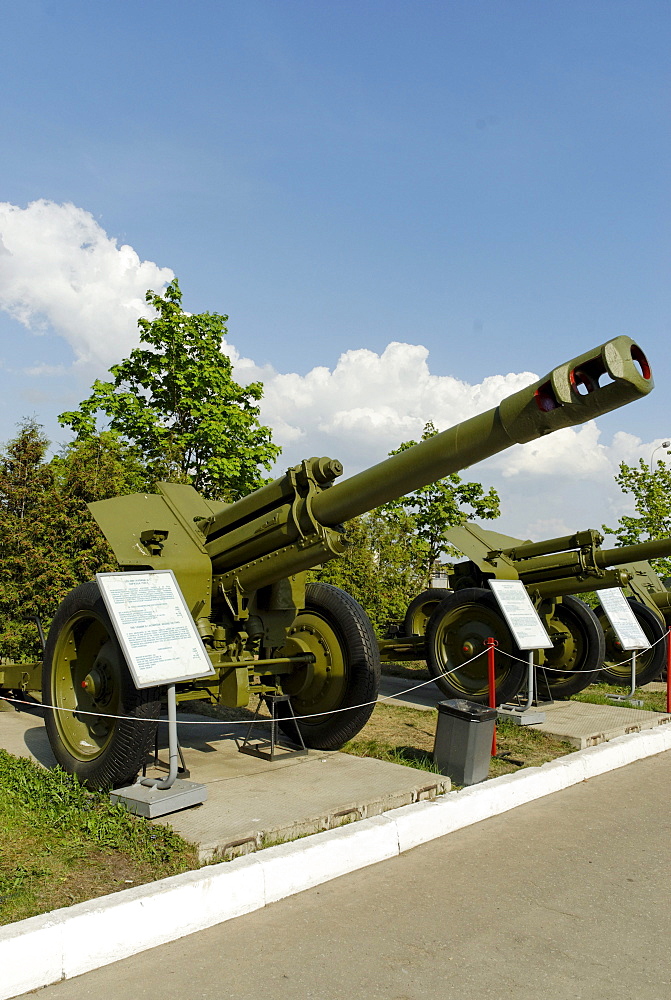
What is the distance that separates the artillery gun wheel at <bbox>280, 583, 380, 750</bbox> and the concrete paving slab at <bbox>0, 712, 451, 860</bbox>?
252 mm

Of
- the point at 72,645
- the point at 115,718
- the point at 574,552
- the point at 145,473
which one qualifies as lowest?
the point at 115,718

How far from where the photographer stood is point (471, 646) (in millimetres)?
8703

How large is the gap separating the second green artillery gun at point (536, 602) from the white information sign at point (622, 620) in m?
0.23

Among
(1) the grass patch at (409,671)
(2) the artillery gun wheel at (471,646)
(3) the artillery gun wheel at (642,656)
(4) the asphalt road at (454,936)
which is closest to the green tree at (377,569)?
(1) the grass patch at (409,671)

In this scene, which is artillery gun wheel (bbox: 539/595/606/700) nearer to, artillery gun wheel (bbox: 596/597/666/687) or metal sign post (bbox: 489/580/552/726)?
artillery gun wheel (bbox: 596/597/666/687)

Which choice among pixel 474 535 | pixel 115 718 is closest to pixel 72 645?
pixel 115 718

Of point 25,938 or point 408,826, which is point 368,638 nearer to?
point 408,826

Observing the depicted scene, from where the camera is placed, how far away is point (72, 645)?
215 inches

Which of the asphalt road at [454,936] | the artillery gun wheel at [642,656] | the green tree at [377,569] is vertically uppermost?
the green tree at [377,569]

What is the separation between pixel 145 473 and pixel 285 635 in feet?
27.6

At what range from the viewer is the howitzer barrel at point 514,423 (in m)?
3.65

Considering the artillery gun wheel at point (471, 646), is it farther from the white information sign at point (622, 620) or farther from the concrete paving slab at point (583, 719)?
the white information sign at point (622, 620)

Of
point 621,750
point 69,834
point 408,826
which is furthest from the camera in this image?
point 621,750

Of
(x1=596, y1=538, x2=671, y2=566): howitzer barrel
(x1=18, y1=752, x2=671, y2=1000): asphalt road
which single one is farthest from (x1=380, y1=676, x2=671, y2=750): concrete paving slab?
(x1=18, y1=752, x2=671, y2=1000): asphalt road
